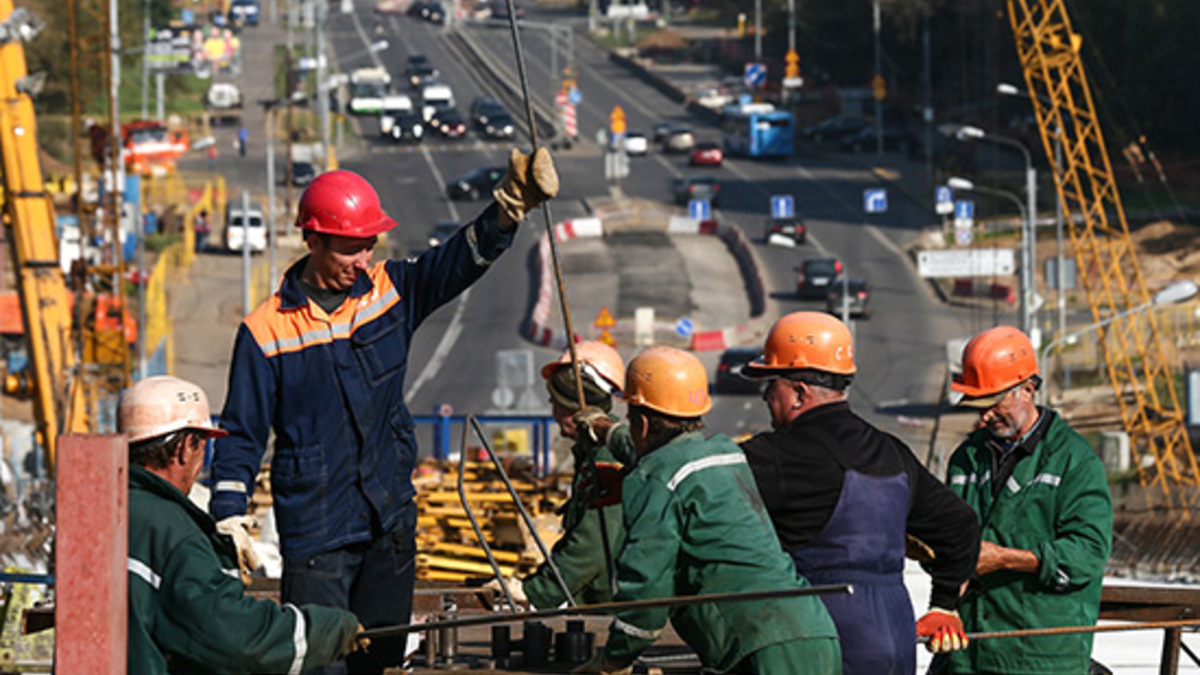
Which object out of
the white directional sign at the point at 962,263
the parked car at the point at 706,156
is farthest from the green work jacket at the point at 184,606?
the parked car at the point at 706,156

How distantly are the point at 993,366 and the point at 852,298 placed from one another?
201 feet

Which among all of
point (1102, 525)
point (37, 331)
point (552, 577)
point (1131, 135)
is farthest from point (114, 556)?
point (1131, 135)

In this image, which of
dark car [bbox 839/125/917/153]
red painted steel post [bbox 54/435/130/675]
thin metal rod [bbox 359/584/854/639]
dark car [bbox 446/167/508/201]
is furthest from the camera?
dark car [bbox 839/125/917/153]

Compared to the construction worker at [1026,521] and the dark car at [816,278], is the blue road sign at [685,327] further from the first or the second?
the construction worker at [1026,521]

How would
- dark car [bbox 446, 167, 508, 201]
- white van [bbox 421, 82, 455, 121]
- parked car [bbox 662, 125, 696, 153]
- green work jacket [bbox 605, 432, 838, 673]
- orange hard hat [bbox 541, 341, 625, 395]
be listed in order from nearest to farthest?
1. green work jacket [bbox 605, 432, 838, 673]
2. orange hard hat [bbox 541, 341, 625, 395]
3. dark car [bbox 446, 167, 508, 201]
4. parked car [bbox 662, 125, 696, 153]
5. white van [bbox 421, 82, 455, 121]

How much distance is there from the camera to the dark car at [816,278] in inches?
2872

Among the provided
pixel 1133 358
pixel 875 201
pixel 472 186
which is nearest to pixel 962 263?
pixel 1133 358

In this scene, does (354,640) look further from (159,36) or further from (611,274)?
(159,36)

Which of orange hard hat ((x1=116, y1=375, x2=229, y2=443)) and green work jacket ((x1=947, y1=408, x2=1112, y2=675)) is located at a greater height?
orange hard hat ((x1=116, y1=375, x2=229, y2=443))

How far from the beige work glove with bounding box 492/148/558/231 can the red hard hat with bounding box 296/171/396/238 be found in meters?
0.42

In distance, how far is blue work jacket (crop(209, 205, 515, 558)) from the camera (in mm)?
8906

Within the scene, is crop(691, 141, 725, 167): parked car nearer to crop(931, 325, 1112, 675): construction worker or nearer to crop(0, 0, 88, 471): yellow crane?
crop(0, 0, 88, 471): yellow crane

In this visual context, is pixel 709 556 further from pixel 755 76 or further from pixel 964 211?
pixel 755 76

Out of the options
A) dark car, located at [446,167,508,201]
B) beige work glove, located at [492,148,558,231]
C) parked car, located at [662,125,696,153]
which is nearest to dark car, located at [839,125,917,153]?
parked car, located at [662,125,696,153]
